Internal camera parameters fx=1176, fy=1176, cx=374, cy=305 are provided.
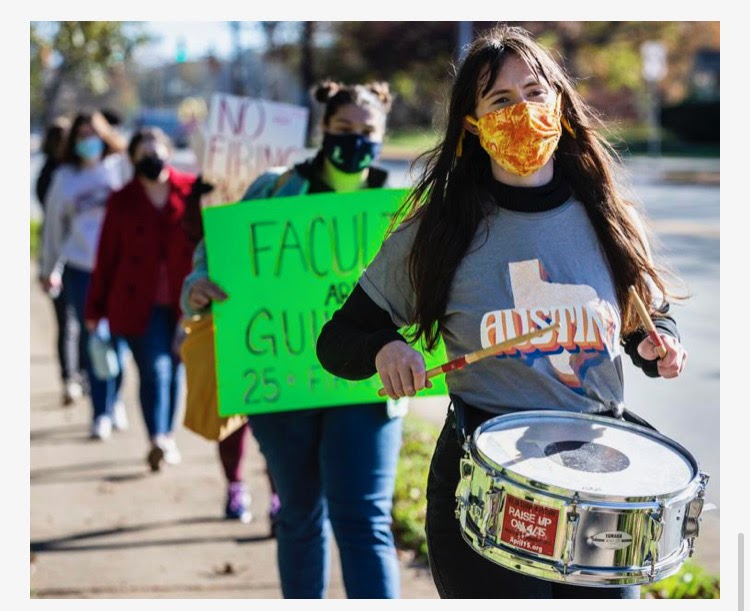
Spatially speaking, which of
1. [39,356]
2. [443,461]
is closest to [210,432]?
[443,461]

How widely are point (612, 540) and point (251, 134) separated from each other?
379cm

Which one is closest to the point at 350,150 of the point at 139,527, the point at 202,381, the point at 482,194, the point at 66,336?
the point at 202,381

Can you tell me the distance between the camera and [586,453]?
2561 millimetres

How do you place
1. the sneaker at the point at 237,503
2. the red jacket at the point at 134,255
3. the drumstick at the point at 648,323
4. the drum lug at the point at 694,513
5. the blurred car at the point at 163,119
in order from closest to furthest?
1. the drum lug at the point at 694,513
2. the drumstick at the point at 648,323
3. the sneaker at the point at 237,503
4. the red jacket at the point at 134,255
5. the blurred car at the point at 163,119

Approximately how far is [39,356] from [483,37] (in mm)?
7862

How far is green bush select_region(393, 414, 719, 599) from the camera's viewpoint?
14.6ft

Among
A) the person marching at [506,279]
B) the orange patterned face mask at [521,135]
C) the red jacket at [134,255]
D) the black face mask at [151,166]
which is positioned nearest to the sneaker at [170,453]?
the red jacket at [134,255]

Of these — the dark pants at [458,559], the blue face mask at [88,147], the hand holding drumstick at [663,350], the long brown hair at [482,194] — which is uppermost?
the blue face mask at [88,147]

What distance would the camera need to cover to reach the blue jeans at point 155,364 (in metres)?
6.40

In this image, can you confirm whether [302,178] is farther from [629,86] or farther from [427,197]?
[629,86]

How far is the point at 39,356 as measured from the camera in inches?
394

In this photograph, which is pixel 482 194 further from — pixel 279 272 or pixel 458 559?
pixel 279 272

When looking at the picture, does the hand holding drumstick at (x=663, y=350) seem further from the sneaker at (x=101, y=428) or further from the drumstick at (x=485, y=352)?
the sneaker at (x=101, y=428)

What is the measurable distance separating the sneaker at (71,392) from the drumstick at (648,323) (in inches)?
243
